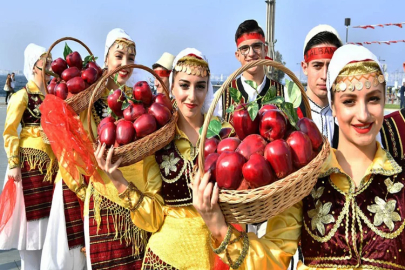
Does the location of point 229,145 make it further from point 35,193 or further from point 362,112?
point 35,193

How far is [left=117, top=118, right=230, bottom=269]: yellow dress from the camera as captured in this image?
2.46 metres

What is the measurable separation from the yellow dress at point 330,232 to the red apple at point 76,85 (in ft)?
7.55

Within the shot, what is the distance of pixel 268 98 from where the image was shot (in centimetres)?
184

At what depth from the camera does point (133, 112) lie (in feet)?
8.78

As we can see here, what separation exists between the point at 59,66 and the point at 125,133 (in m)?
1.77

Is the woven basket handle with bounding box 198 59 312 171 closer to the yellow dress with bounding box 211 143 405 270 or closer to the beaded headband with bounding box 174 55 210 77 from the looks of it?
the yellow dress with bounding box 211 143 405 270

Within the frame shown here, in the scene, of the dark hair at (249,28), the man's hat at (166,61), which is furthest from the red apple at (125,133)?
the man's hat at (166,61)

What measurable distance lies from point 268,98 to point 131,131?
96 centimetres

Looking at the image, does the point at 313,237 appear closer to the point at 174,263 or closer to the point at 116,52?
the point at 174,263

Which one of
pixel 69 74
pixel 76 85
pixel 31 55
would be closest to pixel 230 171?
pixel 76 85

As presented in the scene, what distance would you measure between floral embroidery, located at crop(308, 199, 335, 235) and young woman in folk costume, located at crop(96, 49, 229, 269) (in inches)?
34.2

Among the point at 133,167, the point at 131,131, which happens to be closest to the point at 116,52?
the point at 133,167

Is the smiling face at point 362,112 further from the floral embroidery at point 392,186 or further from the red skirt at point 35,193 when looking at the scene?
the red skirt at point 35,193

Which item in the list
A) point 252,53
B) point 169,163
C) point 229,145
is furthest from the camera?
point 252,53
